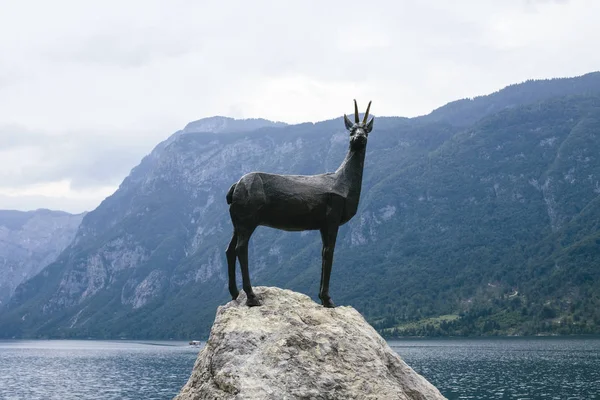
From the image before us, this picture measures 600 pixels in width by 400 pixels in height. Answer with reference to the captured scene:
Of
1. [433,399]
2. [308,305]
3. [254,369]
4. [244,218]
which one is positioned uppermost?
[244,218]

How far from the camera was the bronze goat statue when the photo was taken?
1225cm

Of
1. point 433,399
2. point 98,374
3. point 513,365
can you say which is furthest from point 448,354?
point 433,399

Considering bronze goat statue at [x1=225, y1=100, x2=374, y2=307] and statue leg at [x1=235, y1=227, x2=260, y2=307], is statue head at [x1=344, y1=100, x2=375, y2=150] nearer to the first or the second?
bronze goat statue at [x1=225, y1=100, x2=374, y2=307]

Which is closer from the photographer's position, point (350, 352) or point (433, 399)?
point (350, 352)

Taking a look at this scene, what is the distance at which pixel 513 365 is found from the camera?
103 meters

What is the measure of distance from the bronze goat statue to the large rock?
0.79m

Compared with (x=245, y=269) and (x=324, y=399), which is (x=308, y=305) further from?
(x=324, y=399)

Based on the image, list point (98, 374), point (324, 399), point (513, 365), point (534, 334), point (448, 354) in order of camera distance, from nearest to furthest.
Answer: point (324, 399) → point (513, 365) → point (98, 374) → point (448, 354) → point (534, 334)

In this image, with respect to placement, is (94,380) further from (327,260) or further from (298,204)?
(298,204)

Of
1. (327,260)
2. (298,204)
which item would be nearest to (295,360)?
(327,260)

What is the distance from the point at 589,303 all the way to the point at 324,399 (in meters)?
207

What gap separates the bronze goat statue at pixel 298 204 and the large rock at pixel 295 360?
0.79m

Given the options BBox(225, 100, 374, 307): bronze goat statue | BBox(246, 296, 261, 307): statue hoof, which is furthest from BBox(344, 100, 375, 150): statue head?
BBox(246, 296, 261, 307): statue hoof

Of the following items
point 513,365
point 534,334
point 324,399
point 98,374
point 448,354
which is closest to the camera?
point 324,399
